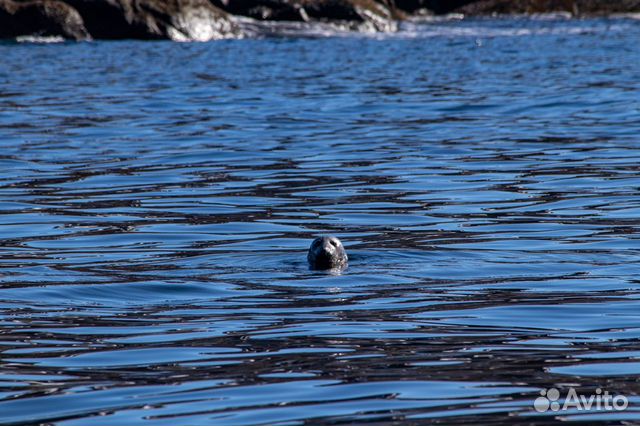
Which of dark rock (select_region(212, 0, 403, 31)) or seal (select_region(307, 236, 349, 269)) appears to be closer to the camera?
seal (select_region(307, 236, 349, 269))

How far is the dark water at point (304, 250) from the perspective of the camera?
19.6ft

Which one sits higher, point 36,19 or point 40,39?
point 36,19

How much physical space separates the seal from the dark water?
136 mm

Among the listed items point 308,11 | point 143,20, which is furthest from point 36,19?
point 308,11

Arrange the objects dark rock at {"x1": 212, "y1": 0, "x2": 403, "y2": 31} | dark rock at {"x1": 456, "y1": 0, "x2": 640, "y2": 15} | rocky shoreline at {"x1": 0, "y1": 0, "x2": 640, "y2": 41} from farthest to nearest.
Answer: dark rock at {"x1": 456, "y1": 0, "x2": 640, "y2": 15}, dark rock at {"x1": 212, "y1": 0, "x2": 403, "y2": 31}, rocky shoreline at {"x1": 0, "y1": 0, "x2": 640, "y2": 41}

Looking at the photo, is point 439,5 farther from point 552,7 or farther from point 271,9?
point 271,9

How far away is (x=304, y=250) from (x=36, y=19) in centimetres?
3421

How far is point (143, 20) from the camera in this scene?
4328 cm

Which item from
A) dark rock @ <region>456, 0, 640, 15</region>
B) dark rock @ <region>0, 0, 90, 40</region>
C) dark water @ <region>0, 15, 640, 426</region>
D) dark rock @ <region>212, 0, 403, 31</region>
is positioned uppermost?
dark water @ <region>0, 15, 640, 426</region>

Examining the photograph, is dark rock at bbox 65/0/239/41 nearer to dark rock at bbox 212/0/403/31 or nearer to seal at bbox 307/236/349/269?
dark rock at bbox 212/0/403/31

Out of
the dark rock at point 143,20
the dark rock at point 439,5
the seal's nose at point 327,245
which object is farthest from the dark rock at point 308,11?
the seal's nose at point 327,245

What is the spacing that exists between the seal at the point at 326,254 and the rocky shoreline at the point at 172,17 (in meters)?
34.7

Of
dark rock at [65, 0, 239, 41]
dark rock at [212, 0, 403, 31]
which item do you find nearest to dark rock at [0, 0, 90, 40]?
dark rock at [65, 0, 239, 41]

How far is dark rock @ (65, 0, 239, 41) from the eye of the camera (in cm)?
4325
